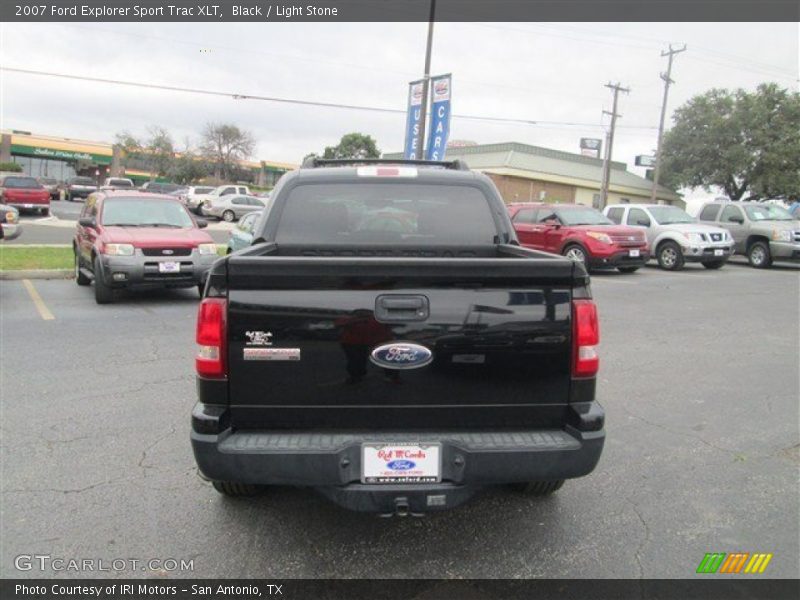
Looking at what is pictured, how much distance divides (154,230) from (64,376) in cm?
472

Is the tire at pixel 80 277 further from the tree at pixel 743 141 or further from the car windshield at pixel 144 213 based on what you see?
the tree at pixel 743 141

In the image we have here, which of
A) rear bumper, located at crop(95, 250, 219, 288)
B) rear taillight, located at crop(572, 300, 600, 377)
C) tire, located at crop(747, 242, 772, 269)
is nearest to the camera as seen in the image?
rear taillight, located at crop(572, 300, 600, 377)

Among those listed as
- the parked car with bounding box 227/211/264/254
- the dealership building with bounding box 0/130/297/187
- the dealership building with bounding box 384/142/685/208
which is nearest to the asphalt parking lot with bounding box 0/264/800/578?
the parked car with bounding box 227/211/264/254

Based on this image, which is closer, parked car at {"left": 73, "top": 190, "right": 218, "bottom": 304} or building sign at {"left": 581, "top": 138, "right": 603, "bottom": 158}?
parked car at {"left": 73, "top": 190, "right": 218, "bottom": 304}

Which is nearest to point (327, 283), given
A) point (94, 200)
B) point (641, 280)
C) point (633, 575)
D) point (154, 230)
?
point (633, 575)

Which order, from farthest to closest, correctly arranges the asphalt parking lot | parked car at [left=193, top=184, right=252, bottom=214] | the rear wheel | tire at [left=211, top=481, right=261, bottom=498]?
1. parked car at [left=193, top=184, right=252, bottom=214]
2. the rear wheel
3. tire at [left=211, top=481, right=261, bottom=498]
4. the asphalt parking lot

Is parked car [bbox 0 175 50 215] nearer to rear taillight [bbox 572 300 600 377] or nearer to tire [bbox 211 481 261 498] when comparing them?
tire [bbox 211 481 261 498]

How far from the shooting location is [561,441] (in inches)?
107

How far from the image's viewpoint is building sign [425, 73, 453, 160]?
19275 mm

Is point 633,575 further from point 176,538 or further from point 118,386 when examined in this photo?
point 118,386

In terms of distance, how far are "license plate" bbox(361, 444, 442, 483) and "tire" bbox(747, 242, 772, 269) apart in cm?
1889

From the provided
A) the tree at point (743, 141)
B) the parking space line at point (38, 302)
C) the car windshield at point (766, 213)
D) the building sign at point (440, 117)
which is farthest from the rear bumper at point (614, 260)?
the tree at point (743, 141)

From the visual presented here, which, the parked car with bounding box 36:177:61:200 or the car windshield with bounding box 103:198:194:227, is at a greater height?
the car windshield with bounding box 103:198:194:227

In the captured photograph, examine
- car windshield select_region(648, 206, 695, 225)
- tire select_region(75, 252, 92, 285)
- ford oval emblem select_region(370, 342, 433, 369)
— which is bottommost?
tire select_region(75, 252, 92, 285)
